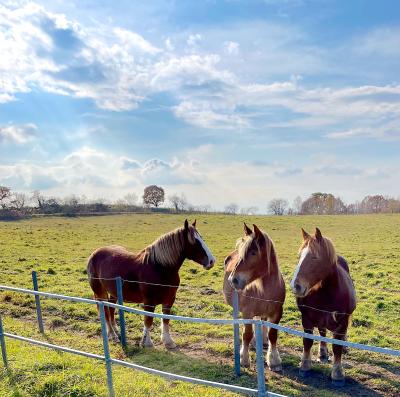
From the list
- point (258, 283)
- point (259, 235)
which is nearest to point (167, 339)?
point (258, 283)

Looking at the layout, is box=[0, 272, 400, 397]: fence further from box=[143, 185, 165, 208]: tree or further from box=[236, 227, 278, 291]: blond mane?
box=[143, 185, 165, 208]: tree

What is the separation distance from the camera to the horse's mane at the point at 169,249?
635 centimetres

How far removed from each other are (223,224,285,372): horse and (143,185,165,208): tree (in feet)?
173


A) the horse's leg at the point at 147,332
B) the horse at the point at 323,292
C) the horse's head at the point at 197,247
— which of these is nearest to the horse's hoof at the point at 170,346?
the horse's leg at the point at 147,332

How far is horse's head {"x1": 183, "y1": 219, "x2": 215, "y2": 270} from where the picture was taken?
6.32 metres

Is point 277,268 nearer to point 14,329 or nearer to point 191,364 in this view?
point 191,364

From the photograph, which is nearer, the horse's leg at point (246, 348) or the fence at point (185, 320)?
the fence at point (185, 320)

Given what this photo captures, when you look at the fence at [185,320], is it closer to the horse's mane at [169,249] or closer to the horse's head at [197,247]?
the horse's mane at [169,249]

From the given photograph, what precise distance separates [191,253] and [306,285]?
91.5 inches

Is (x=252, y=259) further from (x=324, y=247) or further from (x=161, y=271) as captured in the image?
(x=161, y=271)

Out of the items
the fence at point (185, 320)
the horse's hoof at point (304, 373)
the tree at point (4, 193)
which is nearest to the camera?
the fence at point (185, 320)

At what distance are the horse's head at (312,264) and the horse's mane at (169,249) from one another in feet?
7.29

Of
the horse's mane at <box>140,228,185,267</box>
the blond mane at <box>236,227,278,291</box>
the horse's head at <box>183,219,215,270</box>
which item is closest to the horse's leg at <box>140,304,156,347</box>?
the horse's mane at <box>140,228,185,267</box>

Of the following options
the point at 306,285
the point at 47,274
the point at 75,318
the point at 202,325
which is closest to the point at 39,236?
the point at 47,274
